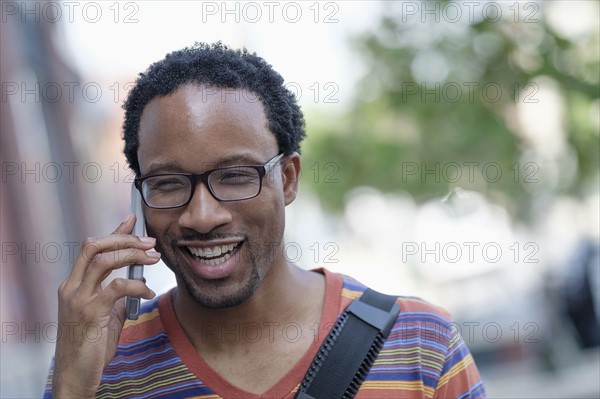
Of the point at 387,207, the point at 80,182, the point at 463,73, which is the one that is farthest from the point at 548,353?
the point at 80,182

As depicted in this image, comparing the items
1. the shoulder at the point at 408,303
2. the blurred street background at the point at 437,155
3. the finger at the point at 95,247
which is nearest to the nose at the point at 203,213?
the finger at the point at 95,247

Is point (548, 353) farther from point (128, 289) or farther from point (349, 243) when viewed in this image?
point (349, 243)

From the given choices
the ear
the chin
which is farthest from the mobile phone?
the ear

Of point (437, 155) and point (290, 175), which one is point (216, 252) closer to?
point (290, 175)

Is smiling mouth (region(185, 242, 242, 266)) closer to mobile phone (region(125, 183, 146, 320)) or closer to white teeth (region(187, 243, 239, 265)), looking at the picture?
white teeth (region(187, 243, 239, 265))

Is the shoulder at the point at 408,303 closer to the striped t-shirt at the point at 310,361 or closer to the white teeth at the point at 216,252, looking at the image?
the striped t-shirt at the point at 310,361

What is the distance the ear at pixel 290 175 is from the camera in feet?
9.15

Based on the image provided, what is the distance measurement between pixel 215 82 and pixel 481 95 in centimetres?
765

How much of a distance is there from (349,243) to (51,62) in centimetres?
1389

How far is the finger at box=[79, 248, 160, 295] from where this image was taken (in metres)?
2.37

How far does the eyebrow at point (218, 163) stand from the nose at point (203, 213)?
78 mm

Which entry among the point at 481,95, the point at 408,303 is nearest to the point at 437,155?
the point at 481,95

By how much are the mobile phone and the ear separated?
47 cm

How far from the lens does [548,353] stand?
1109 cm
